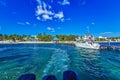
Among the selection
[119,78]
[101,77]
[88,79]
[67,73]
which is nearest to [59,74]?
[88,79]

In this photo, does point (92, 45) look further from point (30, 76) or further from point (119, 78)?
point (30, 76)

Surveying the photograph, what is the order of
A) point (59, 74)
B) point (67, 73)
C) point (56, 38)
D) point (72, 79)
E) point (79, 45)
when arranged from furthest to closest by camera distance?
→ point (56, 38)
point (79, 45)
point (59, 74)
point (67, 73)
point (72, 79)

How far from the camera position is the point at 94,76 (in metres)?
21.3

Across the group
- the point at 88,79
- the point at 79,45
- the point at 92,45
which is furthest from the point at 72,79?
the point at 79,45

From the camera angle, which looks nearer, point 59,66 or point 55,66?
point 55,66

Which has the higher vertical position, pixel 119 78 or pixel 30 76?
pixel 30 76

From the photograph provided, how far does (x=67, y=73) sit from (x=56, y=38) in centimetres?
18038

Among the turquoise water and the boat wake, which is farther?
the boat wake

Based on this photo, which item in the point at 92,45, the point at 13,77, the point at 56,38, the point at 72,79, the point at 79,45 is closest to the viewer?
the point at 72,79

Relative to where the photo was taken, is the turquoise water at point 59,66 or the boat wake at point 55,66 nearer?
the turquoise water at point 59,66

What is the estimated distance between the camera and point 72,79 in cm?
1099

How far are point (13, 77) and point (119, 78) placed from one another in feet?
41.2

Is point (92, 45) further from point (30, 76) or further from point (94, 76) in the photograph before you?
point (30, 76)

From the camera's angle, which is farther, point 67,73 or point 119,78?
point 119,78
